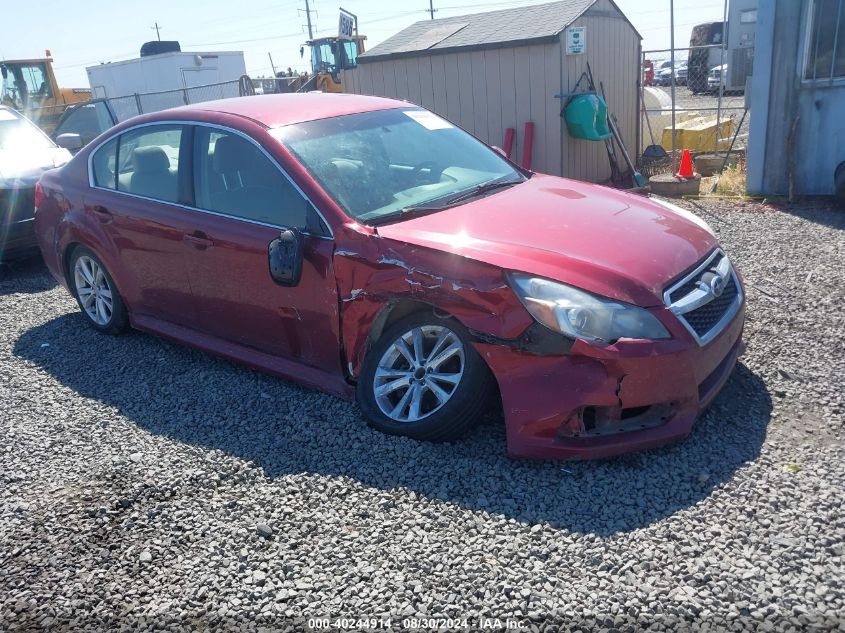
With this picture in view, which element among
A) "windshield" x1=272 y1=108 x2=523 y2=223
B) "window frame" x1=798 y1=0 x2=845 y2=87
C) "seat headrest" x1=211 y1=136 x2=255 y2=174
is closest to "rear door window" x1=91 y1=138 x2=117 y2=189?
"seat headrest" x1=211 y1=136 x2=255 y2=174

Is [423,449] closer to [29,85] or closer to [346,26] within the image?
[346,26]

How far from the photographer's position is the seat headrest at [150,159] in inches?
187

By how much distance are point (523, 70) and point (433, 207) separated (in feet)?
21.4

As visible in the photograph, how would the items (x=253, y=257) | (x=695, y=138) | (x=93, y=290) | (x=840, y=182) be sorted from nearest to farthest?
(x=253, y=257) < (x=93, y=290) < (x=840, y=182) < (x=695, y=138)

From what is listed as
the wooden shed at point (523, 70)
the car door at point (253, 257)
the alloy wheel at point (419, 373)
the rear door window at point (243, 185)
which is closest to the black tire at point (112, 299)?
the car door at point (253, 257)

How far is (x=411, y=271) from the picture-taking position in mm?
3477

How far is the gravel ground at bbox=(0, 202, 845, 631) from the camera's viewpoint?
2.62 metres

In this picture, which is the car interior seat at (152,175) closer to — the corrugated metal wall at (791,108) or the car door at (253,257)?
the car door at (253,257)

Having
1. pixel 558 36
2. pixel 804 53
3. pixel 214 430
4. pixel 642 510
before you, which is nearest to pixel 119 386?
pixel 214 430

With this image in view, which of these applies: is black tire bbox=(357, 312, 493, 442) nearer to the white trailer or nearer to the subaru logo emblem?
the subaru logo emblem

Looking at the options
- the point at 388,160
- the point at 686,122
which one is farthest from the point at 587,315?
the point at 686,122

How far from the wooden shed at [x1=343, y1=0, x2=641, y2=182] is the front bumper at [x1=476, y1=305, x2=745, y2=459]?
23.1 feet

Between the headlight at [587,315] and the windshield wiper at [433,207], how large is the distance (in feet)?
3.12

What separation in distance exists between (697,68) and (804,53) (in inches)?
726
